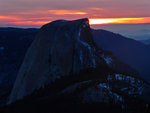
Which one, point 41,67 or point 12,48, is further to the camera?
point 12,48

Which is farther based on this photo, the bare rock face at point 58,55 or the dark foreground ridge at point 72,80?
the bare rock face at point 58,55

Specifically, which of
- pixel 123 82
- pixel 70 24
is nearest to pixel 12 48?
pixel 70 24

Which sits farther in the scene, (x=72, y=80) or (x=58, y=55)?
(x=58, y=55)

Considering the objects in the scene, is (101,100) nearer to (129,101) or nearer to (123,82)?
(129,101)

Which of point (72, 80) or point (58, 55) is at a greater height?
point (58, 55)

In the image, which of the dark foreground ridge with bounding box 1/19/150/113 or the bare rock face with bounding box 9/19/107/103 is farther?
the bare rock face with bounding box 9/19/107/103
